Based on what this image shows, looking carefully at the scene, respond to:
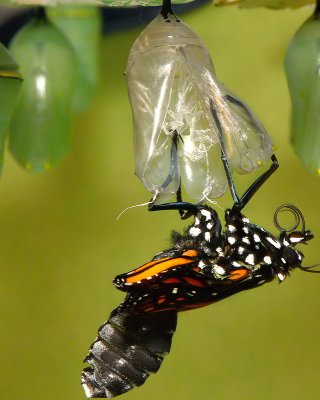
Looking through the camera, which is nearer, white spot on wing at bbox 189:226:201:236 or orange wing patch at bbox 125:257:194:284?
orange wing patch at bbox 125:257:194:284

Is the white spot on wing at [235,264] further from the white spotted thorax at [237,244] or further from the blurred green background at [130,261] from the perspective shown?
the blurred green background at [130,261]

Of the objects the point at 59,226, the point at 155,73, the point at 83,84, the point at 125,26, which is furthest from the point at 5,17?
the point at 155,73

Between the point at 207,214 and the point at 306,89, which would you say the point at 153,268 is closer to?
the point at 207,214

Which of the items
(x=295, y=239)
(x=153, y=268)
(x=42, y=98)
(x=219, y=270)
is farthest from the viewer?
(x=42, y=98)

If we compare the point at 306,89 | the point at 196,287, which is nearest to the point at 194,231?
the point at 196,287

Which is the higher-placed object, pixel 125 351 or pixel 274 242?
pixel 274 242

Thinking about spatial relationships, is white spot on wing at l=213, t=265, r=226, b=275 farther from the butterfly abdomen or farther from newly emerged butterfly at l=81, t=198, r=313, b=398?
the butterfly abdomen

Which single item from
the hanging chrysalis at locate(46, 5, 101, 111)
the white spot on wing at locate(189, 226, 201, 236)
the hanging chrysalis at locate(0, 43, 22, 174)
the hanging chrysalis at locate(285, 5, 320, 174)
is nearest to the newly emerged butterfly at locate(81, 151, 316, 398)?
the white spot on wing at locate(189, 226, 201, 236)
